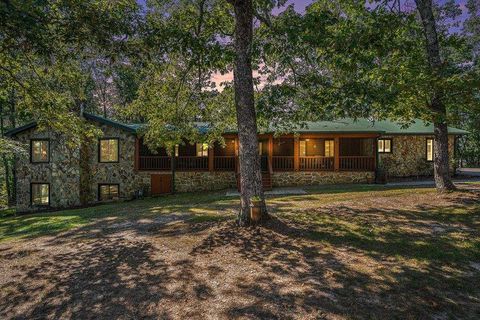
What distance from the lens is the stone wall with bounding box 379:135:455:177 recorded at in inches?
845

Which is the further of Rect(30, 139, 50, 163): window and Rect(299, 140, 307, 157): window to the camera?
Rect(299, 140, 307, 157): window

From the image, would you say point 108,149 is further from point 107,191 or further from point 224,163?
point 224,163

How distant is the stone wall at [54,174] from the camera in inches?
774

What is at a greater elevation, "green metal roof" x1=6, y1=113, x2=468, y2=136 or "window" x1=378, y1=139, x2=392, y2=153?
"green metal roof" x1=6, y1=113, x2=468, y2=136

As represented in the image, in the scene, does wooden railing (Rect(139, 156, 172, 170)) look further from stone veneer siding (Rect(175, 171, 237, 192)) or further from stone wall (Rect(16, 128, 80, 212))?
stone wall (Rect(16, 128, 80, 212))

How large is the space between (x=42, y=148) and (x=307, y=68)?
61.4 ft

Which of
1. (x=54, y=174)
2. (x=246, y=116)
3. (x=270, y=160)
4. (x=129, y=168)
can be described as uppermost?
(x=246, y=116)

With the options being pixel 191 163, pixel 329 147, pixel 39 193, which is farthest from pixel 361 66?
pixel 39 193

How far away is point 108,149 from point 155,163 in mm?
3322

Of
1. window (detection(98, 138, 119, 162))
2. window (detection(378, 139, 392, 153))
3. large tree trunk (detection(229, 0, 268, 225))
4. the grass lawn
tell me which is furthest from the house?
large tree trunk (detection(229, 0, 268, 225))

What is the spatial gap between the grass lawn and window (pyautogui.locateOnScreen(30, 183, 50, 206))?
12222mm

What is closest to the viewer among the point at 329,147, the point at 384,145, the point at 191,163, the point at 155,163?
the point at 155,163

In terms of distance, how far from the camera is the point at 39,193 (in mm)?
20234

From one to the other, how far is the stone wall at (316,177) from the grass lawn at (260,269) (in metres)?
Answer: 9.70
